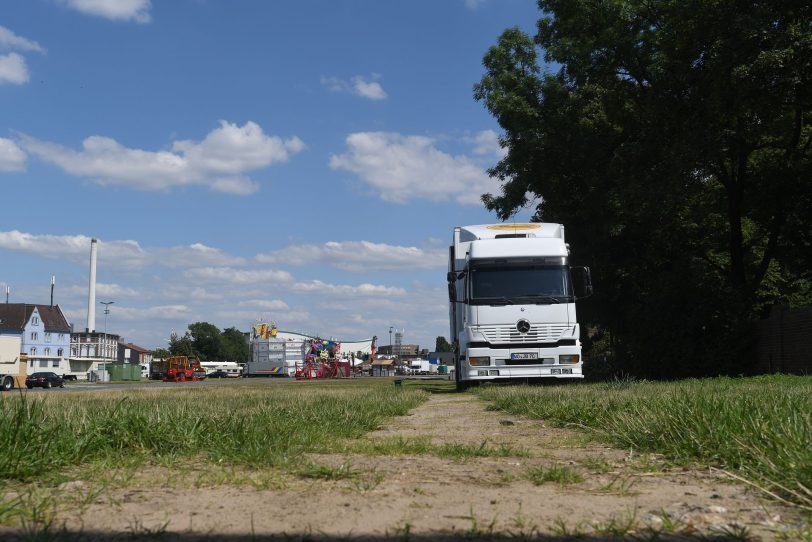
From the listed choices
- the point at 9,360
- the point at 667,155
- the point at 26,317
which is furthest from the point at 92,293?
the point at 667,155

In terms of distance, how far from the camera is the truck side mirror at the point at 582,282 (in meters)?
17.3

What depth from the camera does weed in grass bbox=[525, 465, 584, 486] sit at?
156 inches

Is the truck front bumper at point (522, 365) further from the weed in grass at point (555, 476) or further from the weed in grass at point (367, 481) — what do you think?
the weed in grass at point (367, 481)

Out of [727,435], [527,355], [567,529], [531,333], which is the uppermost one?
[531,333]

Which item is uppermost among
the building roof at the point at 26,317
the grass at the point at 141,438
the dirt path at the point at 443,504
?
the building roof at the point at 26,317

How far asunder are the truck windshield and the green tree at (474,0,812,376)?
7.45m

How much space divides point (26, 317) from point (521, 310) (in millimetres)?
106774

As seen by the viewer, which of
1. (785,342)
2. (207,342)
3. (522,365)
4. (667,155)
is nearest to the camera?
(522,365)

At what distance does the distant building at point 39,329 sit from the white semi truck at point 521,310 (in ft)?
300

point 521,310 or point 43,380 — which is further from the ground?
point 521,310

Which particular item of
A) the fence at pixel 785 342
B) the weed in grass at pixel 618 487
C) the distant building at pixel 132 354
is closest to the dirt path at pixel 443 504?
the weed in grass at pixel 618 487

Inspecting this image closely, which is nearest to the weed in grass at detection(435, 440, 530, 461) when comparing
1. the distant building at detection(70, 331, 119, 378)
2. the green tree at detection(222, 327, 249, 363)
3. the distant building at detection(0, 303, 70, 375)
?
the distant building at detection(70, 331, 119, 378)

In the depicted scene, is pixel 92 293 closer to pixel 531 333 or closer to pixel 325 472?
pixel 531 333

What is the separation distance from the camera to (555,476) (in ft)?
13.2
